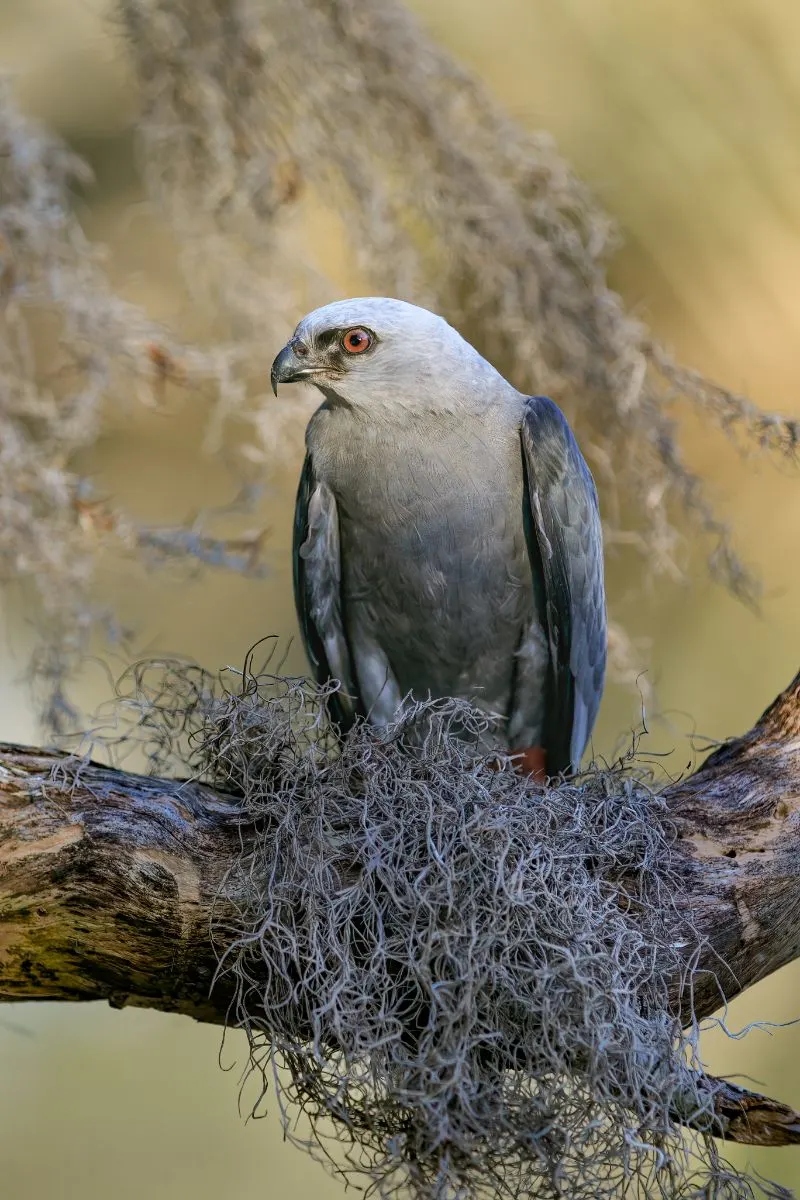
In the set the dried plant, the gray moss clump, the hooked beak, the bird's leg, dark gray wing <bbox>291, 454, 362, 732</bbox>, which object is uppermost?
the dried plant

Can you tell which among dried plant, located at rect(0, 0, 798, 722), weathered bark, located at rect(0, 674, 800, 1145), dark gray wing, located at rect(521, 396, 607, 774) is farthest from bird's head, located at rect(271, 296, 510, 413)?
weathered bark, located at rect(0, 674, 800, 1145)

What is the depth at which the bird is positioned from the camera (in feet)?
7.48

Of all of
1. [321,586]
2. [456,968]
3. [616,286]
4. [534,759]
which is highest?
[616,286]

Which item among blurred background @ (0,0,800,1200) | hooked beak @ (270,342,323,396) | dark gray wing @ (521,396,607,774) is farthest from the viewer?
blurred background @ (0,0,800,1200)

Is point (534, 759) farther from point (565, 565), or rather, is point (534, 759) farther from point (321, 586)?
point (321, 586)

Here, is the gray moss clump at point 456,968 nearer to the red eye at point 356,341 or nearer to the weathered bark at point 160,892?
the weathered bark at point 160,892

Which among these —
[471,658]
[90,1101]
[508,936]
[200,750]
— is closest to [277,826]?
[200,750]

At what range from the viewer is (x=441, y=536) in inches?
93.0

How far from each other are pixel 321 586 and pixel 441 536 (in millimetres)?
346

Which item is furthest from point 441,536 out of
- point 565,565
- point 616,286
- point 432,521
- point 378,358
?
point 616,286

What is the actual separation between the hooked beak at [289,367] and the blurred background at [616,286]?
1389mm

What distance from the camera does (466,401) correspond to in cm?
233

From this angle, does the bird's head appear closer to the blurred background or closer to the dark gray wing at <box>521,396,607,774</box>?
the dark gray wing at <box>521,396,607,774</box>

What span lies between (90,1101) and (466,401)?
2997 mm
